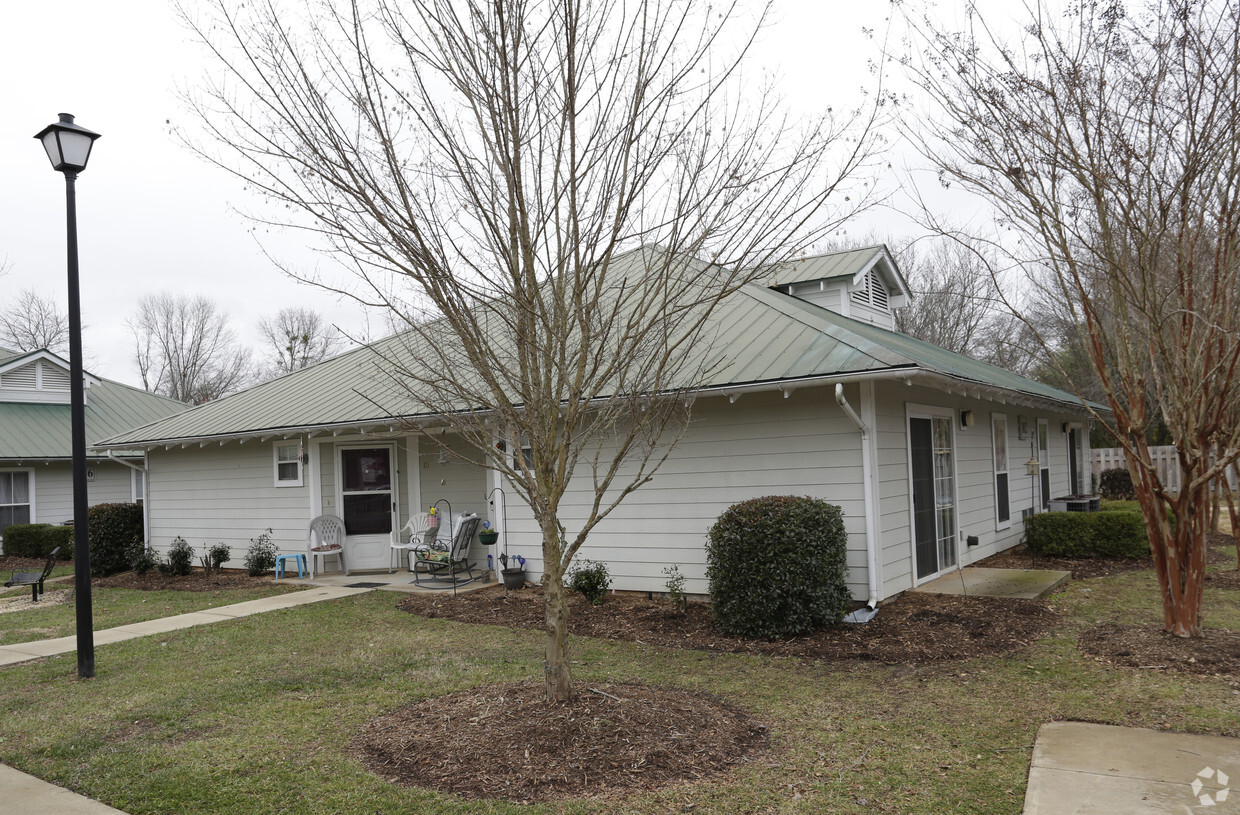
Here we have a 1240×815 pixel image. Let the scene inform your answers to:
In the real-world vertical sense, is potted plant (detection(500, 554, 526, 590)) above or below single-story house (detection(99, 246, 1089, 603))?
below

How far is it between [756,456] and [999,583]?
10.4ft

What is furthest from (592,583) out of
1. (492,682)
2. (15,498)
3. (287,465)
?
(15,498)

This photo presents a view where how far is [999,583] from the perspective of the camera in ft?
30.5

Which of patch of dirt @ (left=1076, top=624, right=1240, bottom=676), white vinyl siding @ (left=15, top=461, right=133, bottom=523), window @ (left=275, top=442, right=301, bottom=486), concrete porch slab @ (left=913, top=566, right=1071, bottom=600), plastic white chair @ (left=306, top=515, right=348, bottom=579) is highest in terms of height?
window @ (left=275, top=442, right=301, bottom=486)

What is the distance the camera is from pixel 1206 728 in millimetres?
4668

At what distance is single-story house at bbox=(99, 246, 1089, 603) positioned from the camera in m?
8.28

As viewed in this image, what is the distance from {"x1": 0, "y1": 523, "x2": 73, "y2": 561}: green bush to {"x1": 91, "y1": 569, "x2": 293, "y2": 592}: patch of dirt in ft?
Result: 11.4

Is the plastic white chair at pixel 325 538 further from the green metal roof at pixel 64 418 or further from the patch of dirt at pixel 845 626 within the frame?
the green metal roof at pixel 64 418

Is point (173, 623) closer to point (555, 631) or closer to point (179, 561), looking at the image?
point (179, 561)

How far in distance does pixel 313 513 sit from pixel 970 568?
9270 millimetres

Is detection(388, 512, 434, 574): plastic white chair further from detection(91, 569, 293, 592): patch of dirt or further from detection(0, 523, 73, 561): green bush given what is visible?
detection(0, 523, 73, 561): green bush

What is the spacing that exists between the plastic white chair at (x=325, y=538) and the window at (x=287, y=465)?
1.07m

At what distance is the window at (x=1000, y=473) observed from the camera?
1223cm

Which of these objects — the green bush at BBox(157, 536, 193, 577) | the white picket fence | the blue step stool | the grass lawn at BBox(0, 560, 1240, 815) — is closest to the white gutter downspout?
the grass lawn at BBox(0, 560, 1240, 815)
